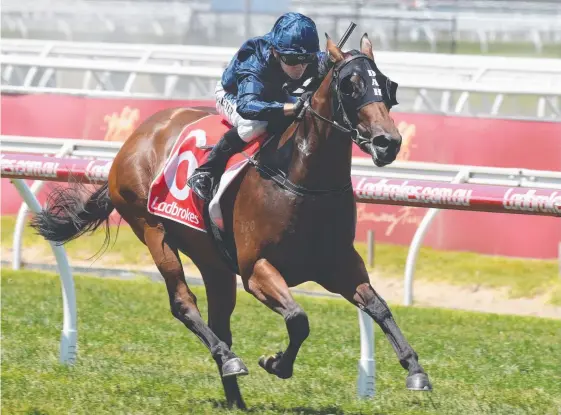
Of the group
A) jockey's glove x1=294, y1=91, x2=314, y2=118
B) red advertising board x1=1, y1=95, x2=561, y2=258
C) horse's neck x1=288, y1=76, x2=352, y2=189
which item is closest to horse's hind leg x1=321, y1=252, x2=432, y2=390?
horse's neck x1=288, y1=76, x2=352, y2=189

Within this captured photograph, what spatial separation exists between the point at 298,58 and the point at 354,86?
0.50 m

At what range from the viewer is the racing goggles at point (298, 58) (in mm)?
5172

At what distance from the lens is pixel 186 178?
5.73 metres

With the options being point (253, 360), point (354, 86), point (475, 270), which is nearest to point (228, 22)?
point (475, 270)

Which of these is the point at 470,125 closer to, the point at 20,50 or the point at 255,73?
the point at 255,73

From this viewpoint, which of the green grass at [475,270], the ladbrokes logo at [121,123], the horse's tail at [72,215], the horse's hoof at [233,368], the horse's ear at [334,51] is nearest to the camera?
the horse's ear at [334,51]

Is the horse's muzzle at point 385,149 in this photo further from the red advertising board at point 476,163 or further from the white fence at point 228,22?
the white fence at point 228,22

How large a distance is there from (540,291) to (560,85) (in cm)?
271

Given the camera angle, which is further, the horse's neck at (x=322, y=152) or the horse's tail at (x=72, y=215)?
the horse's tail at (x=72, y=215)

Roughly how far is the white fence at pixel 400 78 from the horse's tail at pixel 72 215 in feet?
16.0

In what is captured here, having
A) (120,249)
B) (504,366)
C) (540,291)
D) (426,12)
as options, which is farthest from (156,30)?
(504,366)

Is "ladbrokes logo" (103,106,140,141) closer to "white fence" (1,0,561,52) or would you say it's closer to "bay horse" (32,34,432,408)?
"white fence" (1,0,561,52)

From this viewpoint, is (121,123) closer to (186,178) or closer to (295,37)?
(186,178)

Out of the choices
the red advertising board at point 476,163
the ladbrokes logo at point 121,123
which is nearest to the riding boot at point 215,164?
the red advertising board at point 476,163
